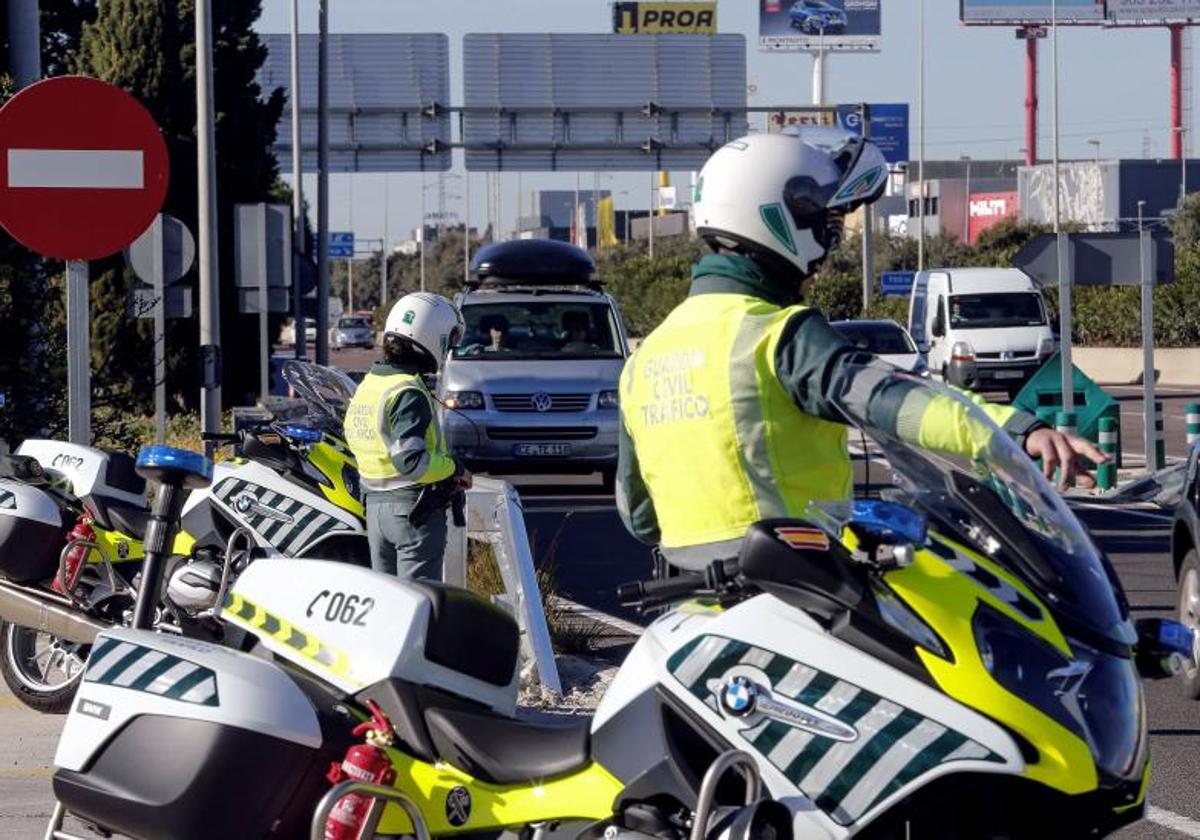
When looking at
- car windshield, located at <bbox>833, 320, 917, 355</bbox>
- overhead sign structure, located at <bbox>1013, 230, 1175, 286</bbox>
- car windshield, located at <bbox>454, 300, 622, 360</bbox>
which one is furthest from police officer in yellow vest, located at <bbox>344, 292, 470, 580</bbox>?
car windshield, located at <bbox>833, 320, 917, 355</bbox>

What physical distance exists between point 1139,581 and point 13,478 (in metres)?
7.37

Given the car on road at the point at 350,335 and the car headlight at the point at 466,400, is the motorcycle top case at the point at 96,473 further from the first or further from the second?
the car on road at the point at 350,335

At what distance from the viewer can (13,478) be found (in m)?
9.37

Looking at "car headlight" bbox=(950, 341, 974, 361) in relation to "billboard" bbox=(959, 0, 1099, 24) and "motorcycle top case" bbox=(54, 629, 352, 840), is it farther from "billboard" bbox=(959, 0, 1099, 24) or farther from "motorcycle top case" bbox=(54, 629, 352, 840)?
"billboard" bbox=(959, 0, 1099, 24)

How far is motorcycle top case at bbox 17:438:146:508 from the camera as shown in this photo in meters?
9.48

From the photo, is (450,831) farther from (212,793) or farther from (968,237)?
(968,237)

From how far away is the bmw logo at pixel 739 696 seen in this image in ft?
13.1

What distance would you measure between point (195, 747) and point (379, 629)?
0.48 metres

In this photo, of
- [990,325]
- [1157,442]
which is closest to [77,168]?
[1157,442]

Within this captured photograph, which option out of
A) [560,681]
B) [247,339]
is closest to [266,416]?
[560,681]

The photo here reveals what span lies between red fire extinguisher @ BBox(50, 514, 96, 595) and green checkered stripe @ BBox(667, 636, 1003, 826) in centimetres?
545

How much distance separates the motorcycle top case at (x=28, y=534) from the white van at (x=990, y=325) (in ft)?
100

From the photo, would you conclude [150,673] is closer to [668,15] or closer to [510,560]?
[510,560]

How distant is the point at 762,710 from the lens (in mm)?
3988
